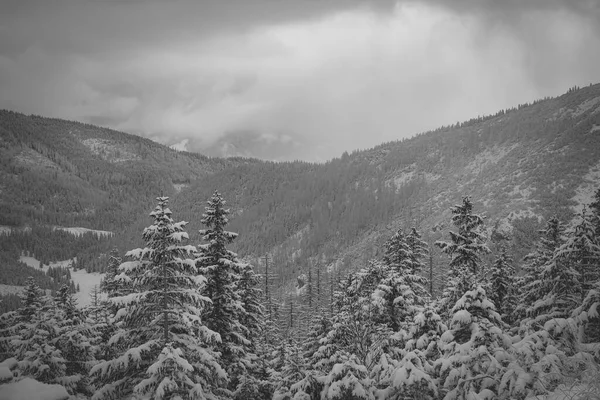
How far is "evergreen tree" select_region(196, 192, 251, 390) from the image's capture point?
15758 millimetres

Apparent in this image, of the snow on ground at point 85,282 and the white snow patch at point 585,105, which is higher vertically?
the white snow patch at point 585,105

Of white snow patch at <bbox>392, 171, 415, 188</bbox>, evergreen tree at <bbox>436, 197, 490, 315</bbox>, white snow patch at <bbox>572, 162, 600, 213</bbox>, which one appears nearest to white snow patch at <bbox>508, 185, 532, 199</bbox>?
white snow patch at <bbox>572, 162, 600, 213</bbox>

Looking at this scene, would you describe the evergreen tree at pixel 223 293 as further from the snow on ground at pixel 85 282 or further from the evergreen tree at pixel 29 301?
the snow on ground at pixel 85 282

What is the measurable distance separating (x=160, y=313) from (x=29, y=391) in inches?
221

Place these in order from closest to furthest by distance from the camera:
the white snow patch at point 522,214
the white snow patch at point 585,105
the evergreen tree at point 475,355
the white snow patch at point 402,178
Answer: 1. the evergreen tree at point 475,355
2. the white snow patch at point 522,214
3. the white snow patch at point 585,105
4. the white snow patch at point 402,178

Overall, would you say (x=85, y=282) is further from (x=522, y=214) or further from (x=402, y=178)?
(x=522, y=214)

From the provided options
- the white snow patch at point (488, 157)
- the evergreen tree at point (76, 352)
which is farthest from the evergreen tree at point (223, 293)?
the white snow patch at point (488, 157)

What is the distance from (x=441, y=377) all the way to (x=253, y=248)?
7483 inches

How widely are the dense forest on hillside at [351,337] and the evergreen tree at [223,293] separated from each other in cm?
6

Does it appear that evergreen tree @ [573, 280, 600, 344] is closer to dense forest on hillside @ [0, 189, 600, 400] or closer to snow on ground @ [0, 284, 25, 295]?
dense forest on hillside @ [0, 189, 600, 400]

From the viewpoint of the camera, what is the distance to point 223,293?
1606 centimetres

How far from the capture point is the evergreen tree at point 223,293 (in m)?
Result: 15.8

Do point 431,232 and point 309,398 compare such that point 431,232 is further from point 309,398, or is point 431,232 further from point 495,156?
point 309,398

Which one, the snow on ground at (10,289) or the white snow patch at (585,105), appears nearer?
the white snow patch at (585,105)
